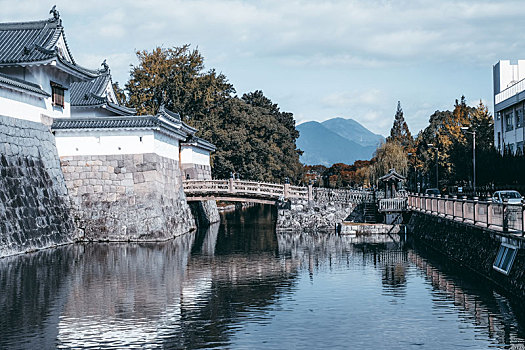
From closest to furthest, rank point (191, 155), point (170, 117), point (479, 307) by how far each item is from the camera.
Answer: point (479, 307) → point (170, 117) → point (191, 155)

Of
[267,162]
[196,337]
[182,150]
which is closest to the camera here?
[196,337]

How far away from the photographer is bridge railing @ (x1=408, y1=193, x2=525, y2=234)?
20220 mm

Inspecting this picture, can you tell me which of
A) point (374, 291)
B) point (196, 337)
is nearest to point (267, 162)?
point (374, 291)

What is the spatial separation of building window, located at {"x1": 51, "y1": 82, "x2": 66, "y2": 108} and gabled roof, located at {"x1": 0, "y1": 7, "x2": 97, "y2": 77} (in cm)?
145

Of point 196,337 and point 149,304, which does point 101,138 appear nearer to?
point 149,304

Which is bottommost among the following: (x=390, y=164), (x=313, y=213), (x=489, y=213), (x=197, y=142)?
(x=313, y=213)

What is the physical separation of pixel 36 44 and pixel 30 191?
8939 mm

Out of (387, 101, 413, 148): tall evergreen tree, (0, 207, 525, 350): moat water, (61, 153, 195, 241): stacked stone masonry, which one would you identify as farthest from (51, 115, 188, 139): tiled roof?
(387, 101, 413, 148): tall evergreen tree

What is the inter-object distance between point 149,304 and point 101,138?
2078 centimetres

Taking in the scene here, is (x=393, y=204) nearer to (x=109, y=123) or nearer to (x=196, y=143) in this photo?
(x=196, y=143)

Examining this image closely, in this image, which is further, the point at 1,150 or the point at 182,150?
the point at 182,150

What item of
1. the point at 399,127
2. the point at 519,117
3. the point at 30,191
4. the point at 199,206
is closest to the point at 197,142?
the point at 199,206

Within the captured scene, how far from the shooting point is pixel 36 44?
37.2 meters

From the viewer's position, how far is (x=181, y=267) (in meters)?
28.8
